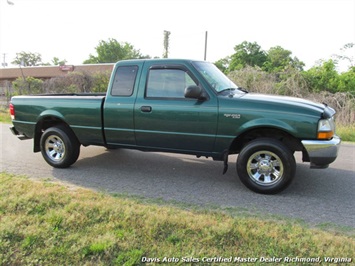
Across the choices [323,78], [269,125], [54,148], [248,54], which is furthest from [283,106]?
[248,54]

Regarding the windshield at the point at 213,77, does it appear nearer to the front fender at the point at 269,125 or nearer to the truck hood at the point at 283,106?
the truck hood at the point at 283,106

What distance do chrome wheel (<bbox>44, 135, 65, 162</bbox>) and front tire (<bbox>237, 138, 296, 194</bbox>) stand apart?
3353 mm

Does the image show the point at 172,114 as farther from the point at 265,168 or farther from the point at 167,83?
the point at 265,168

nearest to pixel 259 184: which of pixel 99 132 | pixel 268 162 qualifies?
pixel 268 162

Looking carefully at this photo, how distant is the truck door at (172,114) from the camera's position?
454cm

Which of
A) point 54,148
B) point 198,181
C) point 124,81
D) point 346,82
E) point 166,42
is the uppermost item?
point 166,42

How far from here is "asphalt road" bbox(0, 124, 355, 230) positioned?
3910mm

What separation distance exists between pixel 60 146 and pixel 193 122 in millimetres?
2716

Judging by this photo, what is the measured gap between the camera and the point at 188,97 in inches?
176

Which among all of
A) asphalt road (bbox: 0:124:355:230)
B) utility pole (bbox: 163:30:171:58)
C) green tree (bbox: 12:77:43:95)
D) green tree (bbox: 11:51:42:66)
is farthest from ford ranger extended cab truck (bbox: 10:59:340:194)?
green tree (bbox: 11:51:42:66)

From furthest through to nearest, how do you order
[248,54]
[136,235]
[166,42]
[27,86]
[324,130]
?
[248,54] < [166,42] < [27,86] < [324,130] < [136,235]

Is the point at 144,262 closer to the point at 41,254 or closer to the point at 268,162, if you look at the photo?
the point at 41,254

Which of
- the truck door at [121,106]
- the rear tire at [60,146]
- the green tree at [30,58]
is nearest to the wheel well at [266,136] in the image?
the truck door at [121,106]

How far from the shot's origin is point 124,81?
5.16 metres
